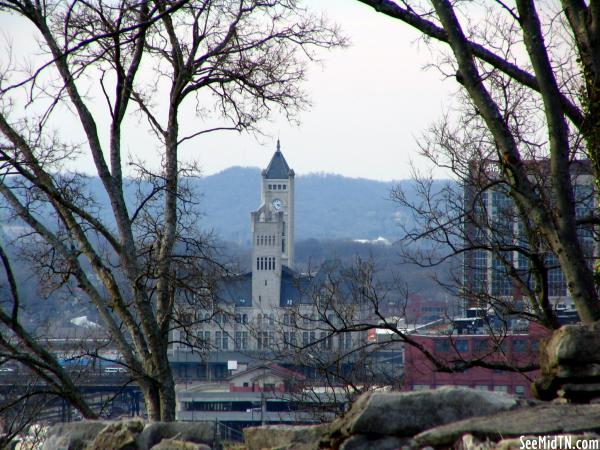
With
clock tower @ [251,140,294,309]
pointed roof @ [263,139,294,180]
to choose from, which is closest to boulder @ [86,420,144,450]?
clock tower @ [251,140,294,309]

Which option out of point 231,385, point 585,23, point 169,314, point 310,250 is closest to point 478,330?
point 231,385

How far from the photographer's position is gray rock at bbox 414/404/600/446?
4.05 meters

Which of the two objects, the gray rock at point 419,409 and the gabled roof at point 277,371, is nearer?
the gray rock at point 419,409

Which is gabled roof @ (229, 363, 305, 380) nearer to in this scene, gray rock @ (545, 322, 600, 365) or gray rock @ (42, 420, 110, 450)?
gray rock @ (42, 420, 110, 450)

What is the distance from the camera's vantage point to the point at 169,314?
1044cm

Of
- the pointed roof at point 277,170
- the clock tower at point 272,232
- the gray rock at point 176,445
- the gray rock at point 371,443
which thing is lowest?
the gray rock at point 176,445

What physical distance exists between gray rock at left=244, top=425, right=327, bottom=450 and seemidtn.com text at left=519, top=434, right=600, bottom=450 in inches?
47.8

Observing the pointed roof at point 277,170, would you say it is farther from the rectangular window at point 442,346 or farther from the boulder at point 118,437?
the boulder at point 118,437

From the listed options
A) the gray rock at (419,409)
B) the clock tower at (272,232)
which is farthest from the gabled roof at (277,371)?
the clock tower at (272,232)

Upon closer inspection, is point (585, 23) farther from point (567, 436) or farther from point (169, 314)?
point (169, 314)

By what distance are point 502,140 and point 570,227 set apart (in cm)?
71

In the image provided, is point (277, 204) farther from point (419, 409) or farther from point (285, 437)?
point (419, 409)

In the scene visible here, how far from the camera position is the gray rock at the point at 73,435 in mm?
5566

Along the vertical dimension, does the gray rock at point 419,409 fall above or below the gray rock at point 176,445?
above
